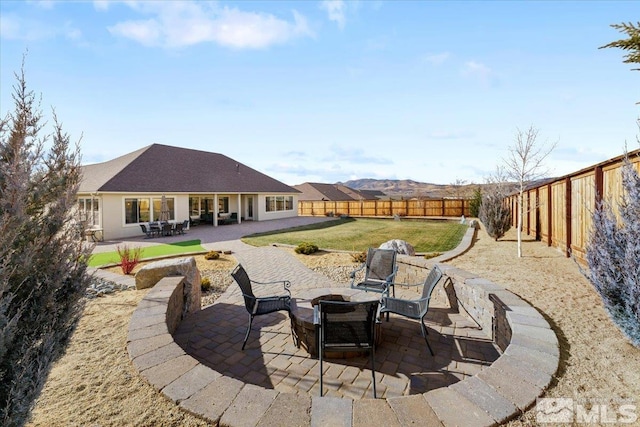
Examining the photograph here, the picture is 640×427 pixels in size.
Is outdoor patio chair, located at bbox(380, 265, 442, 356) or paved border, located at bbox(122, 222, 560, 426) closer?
paved border, located at bbox(122, 222, 560, 426)

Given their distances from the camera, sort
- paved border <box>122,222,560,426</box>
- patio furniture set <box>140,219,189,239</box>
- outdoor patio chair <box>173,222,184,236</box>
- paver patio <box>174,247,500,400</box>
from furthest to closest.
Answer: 1. outdoor patio chair <box>173,222,184,236</box>
2. patio furniture set <box>140,219,189,239</box>
3. paver patio <box>174,247,500,400</box>
4. paved border <box>122,222,560,426</box>

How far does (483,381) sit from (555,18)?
8169 mm

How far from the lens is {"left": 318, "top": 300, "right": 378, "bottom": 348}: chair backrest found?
117 inches

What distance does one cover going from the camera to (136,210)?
1692cm

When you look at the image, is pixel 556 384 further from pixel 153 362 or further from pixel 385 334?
pixel 153 362

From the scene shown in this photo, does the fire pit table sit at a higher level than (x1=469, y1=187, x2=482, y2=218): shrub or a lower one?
lower

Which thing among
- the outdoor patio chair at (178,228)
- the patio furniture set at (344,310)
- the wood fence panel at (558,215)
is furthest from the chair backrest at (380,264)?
the outdoor patio chair at (178,228)

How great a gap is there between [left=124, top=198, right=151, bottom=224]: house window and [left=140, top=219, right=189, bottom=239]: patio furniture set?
953mm

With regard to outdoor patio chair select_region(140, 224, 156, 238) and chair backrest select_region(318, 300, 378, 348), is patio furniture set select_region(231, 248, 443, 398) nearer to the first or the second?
chair backrest select_region(318, 300, 378, 348)

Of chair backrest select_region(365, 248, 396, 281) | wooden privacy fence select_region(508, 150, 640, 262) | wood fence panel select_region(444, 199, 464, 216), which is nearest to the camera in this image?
wooden privacy fence select_region(508, 150, 640, 262)

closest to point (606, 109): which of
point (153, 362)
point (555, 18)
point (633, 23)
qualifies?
point (555, 18)

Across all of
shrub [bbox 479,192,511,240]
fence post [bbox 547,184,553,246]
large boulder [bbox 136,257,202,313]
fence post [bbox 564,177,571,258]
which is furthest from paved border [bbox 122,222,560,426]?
shrub [bbox 479,192,511,240]

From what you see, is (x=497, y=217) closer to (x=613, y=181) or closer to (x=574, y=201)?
(x=574, y=201)

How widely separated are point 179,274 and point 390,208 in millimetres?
25844
